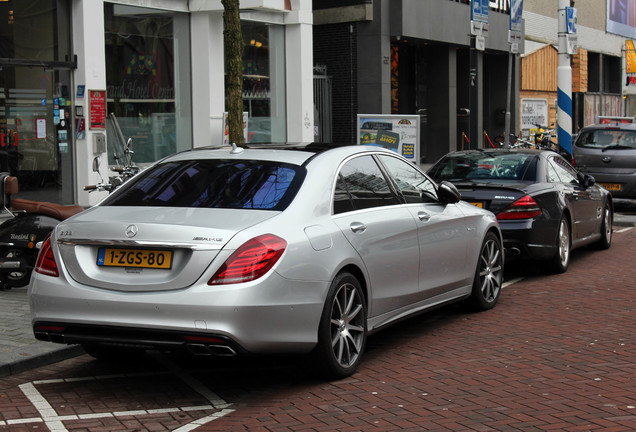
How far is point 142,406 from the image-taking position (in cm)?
546

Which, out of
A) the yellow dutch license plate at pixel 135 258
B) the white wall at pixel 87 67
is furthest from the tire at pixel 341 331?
the white wall at pixel 87 67

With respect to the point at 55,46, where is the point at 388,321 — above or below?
below

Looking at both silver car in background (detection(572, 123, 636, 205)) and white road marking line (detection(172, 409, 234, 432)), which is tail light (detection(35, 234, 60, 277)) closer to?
white road marking line (detection(172, 409, 234, 432))

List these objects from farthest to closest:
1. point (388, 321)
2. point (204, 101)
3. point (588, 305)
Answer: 1. point (204, 101)
2. point (588, 305)
3. point (388, 321)

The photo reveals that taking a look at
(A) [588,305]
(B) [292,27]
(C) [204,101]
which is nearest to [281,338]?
(A) [588,305]

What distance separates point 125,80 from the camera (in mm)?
17016

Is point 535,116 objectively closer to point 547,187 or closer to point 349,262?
point 547,187

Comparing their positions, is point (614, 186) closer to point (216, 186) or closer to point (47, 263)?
point (216, 186)

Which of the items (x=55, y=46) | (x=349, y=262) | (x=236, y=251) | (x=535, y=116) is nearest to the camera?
(x=236, y=251)

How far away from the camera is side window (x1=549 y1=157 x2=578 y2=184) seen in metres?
11.3

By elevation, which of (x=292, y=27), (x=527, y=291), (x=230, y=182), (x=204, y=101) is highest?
(x=292, y=27)

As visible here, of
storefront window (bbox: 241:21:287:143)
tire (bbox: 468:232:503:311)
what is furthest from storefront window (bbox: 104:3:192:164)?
tire (bbox: 468:232:503:311)

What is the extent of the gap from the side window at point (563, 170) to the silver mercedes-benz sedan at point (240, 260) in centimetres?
485

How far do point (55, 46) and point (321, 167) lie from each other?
10930mm
